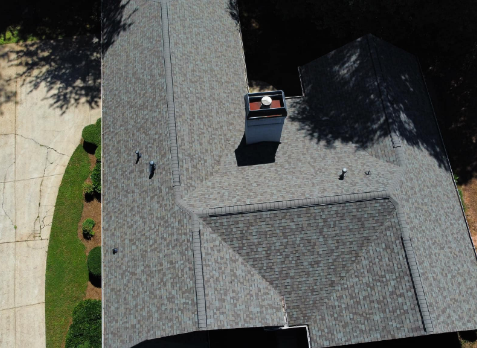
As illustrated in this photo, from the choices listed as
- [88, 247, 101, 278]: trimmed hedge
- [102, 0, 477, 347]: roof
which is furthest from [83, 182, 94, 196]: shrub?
[102, 0, 477, 347]: roof

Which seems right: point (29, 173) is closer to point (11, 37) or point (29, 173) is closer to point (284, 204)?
point (11, 37)

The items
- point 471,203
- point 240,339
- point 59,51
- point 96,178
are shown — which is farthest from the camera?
point 59,51

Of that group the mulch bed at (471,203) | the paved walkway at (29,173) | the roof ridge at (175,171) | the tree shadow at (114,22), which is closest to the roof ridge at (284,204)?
the roof ridge at (175,171)

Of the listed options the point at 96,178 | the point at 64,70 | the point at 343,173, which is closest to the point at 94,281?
the point at 96,178

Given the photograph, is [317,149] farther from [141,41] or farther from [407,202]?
[141,41]

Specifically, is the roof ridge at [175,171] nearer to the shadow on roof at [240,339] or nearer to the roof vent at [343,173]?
the shadow on roof at [240,339]

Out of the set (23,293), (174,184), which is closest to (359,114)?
(174,184)
